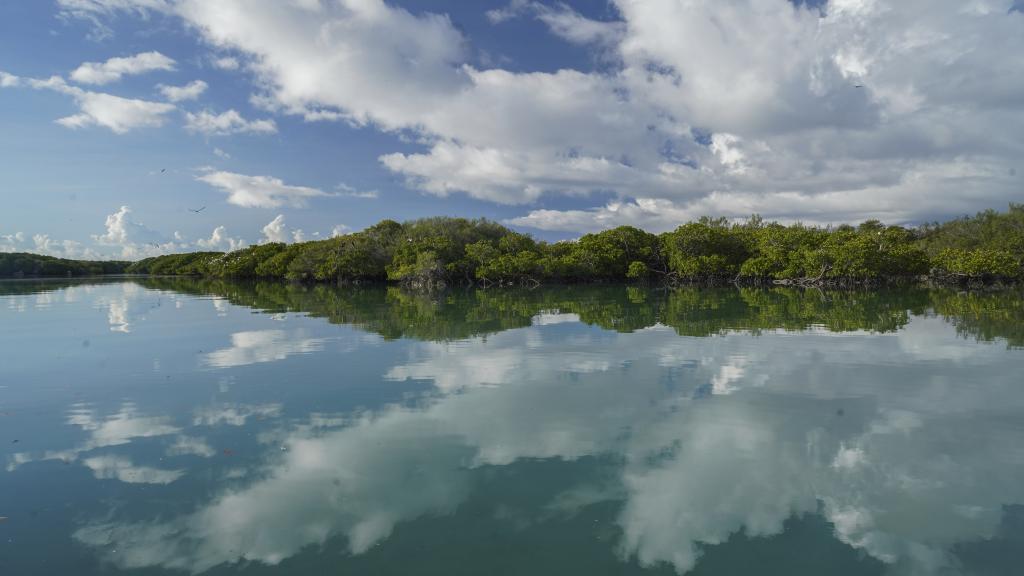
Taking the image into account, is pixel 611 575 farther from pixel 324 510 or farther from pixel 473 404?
pixel 473 404

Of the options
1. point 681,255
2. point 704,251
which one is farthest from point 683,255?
point 704,251

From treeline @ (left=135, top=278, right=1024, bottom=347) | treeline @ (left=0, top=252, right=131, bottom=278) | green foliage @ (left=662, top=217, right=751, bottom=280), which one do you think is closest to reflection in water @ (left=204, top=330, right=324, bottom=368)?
treeline @ (left=135, top=278, right=1024, bottom=347)

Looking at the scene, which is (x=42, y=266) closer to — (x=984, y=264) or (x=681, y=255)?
(x=681, y=255)

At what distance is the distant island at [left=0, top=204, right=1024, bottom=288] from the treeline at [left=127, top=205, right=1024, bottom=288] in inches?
4.5

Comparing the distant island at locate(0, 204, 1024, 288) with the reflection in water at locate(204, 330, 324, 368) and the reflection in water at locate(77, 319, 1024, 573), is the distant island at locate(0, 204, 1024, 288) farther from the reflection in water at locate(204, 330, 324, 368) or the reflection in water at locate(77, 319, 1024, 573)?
the reflection in water at locate(77, 319, 1024, 573)

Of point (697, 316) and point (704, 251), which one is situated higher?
point (704, 251)

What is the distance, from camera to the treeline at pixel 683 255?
46.0m

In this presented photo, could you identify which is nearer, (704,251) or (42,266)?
(704,251)

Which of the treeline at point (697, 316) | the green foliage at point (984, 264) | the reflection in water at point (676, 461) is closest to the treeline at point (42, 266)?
the treeline at point (697, 316)

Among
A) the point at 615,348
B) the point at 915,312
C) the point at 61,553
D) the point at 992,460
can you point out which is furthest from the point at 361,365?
the point at 915,312

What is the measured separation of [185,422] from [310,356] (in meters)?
5.20

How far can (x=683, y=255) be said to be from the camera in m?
54.8

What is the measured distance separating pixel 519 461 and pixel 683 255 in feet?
169

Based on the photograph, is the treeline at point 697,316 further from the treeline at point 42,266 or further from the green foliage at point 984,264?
the treeline at point 42,266
